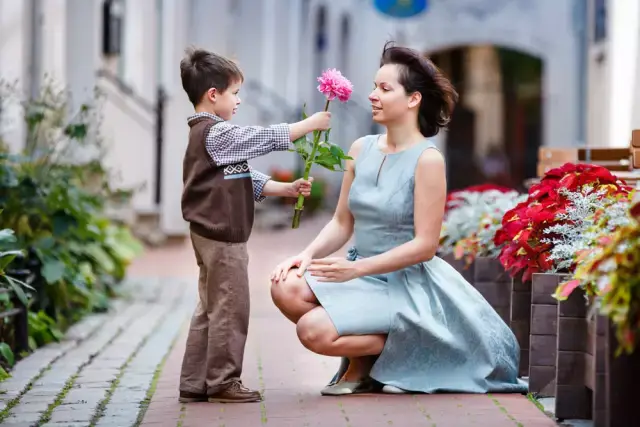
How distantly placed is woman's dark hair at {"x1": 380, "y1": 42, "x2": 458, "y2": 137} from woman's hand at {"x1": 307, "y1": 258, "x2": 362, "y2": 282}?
743 mm

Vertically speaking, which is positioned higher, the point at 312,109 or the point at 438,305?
the point at 312,109

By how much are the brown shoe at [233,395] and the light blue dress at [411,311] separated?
471 millimetres

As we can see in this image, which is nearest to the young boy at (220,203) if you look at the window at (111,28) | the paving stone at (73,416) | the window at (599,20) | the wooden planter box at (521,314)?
the paving stone at (73,416)

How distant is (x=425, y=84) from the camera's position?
5445 mm

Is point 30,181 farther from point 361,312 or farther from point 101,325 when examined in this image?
point 361,312

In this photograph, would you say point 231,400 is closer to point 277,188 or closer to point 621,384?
point 277,188

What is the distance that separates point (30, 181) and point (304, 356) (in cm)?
203

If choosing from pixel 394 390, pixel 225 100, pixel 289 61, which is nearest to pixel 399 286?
pixel 394 390

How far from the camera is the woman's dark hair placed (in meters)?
5.43

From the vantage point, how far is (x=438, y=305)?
17.7ft

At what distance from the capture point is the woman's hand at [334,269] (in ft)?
16.9

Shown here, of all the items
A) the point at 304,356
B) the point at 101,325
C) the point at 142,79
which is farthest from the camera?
the point at 142,79

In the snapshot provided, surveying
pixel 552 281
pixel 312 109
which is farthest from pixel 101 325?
pixel 312 109

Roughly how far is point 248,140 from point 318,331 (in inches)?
32.0
